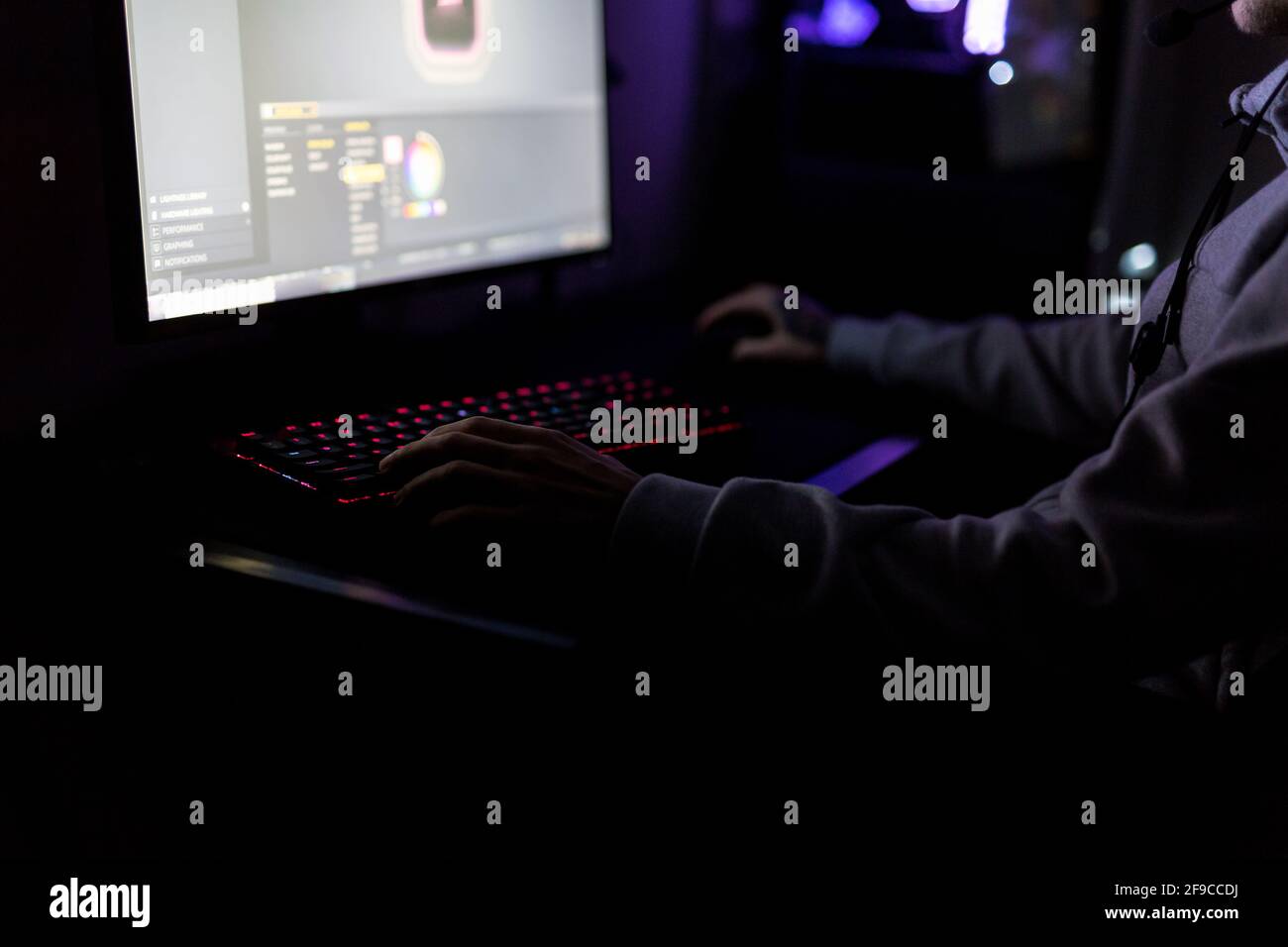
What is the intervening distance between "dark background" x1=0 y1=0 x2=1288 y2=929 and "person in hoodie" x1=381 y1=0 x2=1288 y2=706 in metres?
0.04

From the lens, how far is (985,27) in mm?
1719

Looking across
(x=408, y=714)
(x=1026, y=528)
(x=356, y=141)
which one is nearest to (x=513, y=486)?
(x=408, y=714)

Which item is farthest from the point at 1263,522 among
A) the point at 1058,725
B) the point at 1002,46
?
the point at 1002,46

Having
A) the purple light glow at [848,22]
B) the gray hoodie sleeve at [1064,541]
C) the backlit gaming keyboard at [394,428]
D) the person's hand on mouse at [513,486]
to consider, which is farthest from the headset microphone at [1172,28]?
the purple light glow at [848,22]

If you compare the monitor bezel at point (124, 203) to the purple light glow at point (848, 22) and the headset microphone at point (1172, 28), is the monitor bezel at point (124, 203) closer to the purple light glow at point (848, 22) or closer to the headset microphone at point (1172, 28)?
the headset microphone at point (1172, 28)

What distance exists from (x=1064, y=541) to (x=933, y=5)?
4.06ft

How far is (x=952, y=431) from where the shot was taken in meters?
1.26

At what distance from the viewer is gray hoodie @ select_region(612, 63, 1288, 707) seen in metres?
0.71

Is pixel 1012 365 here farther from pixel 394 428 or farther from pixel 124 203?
pixel 124 203

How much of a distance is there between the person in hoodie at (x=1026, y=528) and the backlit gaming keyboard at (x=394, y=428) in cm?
3

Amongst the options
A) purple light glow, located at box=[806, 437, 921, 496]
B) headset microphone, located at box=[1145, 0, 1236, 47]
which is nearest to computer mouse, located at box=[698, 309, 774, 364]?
purple light glow, located at box=[806, 437, 921, 496]

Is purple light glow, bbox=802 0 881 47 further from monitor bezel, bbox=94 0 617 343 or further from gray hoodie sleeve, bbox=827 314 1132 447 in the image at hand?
monitor bezel, bbox=94 0 617 343
